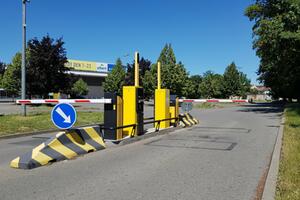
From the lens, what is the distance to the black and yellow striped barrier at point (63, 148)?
7.49 m

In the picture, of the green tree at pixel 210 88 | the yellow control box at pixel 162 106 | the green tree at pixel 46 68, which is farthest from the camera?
the green tree at pixel 210 88

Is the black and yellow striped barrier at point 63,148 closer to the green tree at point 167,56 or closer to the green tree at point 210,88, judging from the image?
the green tree at point 167,56

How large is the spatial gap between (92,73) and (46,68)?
68.7 m

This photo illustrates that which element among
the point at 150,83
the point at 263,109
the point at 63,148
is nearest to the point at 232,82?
the point at 150,83

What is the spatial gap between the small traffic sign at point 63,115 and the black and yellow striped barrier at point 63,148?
24 centimetres

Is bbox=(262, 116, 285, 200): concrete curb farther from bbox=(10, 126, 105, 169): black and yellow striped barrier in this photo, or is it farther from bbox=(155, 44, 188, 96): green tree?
bbox=(155, 44, 188, 96): green tree

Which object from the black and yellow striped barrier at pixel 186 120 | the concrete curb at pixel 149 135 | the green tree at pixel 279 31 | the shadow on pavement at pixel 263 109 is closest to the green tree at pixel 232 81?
the shadow on pavement at pixel 263 109

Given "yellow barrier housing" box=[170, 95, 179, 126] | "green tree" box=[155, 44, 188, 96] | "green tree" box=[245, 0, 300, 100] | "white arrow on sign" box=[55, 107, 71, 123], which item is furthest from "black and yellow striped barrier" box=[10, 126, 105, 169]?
"green tree" box=[155, 44, 188, 96]

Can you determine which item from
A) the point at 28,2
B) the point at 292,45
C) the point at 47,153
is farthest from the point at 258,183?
the point at 292,45

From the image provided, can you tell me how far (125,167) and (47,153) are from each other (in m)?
1.75

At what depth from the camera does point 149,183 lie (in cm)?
634

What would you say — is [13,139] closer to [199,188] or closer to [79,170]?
[79,170]

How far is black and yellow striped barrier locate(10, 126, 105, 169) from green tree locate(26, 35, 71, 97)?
28.1 metres

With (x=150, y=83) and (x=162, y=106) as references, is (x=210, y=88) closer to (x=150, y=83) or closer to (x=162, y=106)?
(x=150, y=83)
